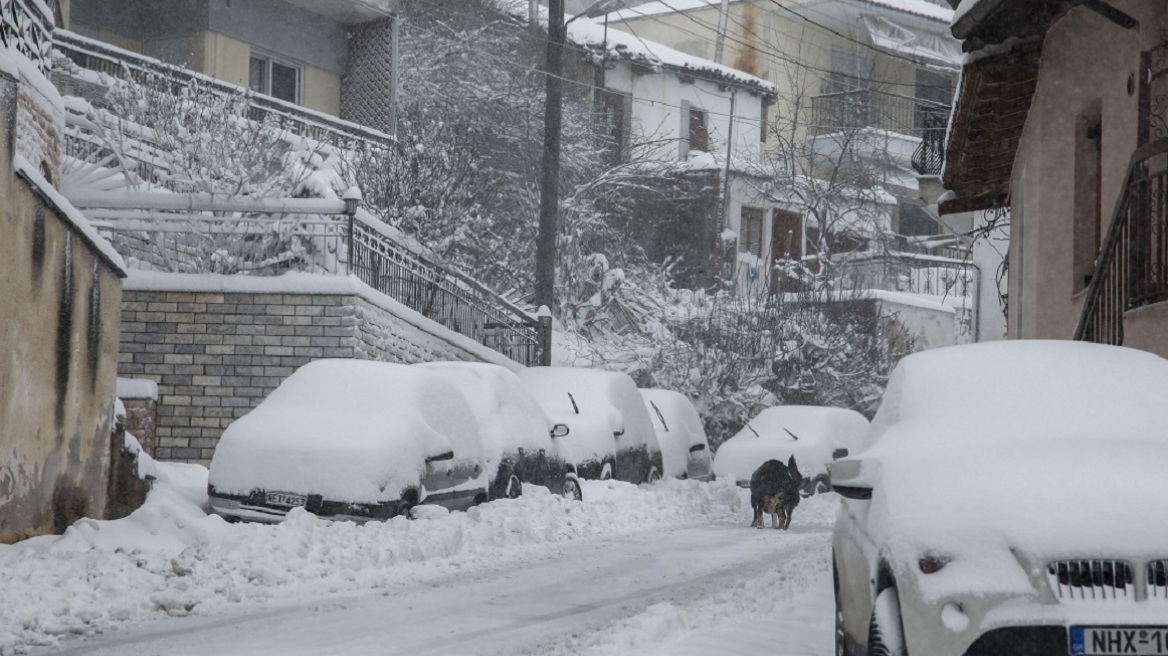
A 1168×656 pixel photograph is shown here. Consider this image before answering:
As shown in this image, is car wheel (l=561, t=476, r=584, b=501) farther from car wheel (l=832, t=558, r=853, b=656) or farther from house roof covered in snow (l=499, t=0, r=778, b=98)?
house roof covered in snow (l=499, t=0, r=778, b=98)

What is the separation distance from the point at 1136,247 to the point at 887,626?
6.59 metres

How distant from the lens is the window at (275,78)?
1164 inches

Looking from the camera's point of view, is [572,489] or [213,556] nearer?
[213,556]

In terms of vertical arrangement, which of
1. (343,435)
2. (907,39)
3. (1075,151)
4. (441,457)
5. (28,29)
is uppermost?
(907,39)

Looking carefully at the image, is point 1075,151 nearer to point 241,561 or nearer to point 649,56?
point 241,561

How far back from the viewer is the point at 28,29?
13.3m

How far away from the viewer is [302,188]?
75.0 ft

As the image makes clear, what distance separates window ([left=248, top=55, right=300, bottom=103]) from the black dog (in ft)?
50.9

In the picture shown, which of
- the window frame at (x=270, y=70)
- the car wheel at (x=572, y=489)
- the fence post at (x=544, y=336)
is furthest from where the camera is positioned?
the window frame at (x=270, y=70)

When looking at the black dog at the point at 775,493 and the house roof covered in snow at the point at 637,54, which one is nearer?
the black dog at the point at 775,493

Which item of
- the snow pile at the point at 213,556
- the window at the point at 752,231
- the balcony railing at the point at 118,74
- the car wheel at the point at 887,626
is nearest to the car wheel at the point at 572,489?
the snow pile at the point at 213,556

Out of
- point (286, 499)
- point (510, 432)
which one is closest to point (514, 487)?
point (510, 432)

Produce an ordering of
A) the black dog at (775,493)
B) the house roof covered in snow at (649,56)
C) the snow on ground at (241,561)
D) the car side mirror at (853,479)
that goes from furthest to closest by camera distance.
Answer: the house roof covered in snow at (649,56), the black dog at (775,493), the snow on ground at (241,561), the car side mirror at (853,479)

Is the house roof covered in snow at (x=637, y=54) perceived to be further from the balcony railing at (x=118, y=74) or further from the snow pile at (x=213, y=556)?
the snow pile at (x=213, y=556)
